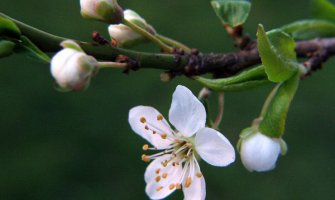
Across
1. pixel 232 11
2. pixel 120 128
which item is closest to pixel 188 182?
pixel 232 11

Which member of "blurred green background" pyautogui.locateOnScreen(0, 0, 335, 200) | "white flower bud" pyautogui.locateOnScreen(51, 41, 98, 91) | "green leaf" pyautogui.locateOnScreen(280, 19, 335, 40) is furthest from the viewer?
"blurred green background" pyautogui.locateOnScreen(0, 0, 335, 200)

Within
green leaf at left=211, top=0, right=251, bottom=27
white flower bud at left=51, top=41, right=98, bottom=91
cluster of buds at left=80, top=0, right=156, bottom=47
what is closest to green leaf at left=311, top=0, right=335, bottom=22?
green leaf at left=211, top=0, right=251, bottom=27

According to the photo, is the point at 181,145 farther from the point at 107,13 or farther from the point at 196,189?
the point at 107,13

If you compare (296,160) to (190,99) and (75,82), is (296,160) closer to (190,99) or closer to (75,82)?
(190,99)

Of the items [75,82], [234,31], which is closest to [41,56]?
[75,82]

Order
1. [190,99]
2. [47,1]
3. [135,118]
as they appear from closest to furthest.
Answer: [190,99] < [135,118] < [47,1]

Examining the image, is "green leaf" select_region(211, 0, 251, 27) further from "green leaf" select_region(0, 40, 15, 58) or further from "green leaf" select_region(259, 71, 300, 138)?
"green leaf" select_region(0, 40, 15, 58)
